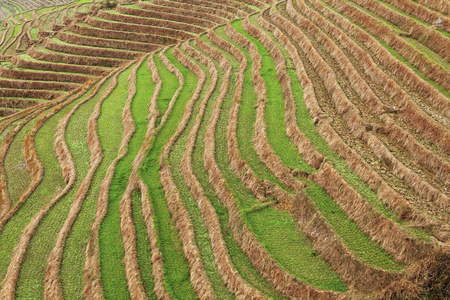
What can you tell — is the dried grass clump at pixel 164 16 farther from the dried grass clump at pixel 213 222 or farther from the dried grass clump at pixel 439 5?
the dried grass clump at pixel 439 5

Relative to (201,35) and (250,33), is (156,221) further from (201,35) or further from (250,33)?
(201,35)

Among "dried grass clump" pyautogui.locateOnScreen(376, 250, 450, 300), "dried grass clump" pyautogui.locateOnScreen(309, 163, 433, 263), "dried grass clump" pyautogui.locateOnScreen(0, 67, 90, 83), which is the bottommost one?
"dried grass clump" pyautogui.locateOnScreen(376, 250, 450, 300)

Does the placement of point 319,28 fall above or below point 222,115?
above

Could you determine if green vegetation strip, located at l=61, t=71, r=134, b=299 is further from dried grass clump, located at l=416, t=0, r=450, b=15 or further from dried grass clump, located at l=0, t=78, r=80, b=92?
dried grass clump, located at l=416, t=0, r=450, b=15

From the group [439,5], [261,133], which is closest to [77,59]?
[261,133]

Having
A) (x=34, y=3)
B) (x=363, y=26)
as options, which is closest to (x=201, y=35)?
(x=363, y=26)

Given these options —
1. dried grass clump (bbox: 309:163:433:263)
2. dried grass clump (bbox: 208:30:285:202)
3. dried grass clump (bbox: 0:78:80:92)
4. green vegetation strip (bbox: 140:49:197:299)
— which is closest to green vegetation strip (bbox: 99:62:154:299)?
green vegetation strip (bbox: 140:49:197:299)
